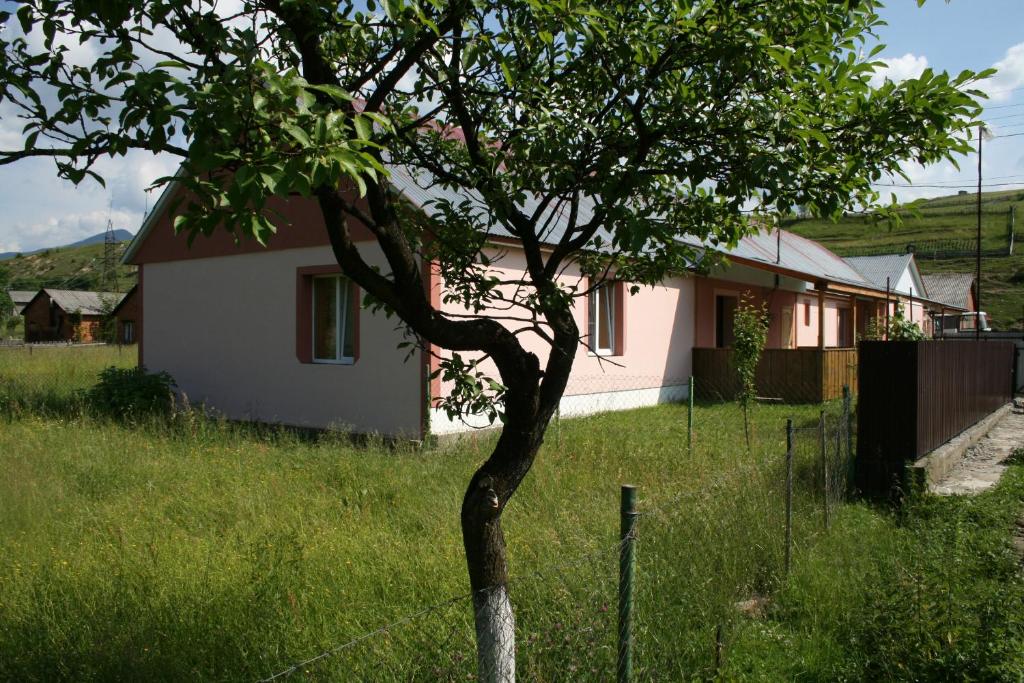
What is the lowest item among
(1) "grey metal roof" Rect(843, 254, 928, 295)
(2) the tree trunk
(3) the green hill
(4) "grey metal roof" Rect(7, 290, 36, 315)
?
(2) the tree trunk

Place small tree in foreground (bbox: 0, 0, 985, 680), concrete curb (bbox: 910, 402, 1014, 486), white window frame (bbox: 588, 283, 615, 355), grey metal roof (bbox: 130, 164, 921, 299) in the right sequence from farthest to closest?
white window frame (bbox: 588, 283, 615, 355)
concrete curb (bbox: 910, 402, 1014, 486)
grey metal roof (bbox: 130, 164, 921, 299)
small tree in foreground (bbox: 0, 0, 985, 680)

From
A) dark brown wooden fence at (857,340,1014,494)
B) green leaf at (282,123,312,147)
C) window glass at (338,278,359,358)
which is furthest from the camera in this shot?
window glass at (338,278,359,358)

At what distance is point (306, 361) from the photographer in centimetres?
1237

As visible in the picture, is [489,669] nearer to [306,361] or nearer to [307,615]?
[307,615]

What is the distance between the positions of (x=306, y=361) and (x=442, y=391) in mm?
3258

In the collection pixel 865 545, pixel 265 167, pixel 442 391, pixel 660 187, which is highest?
pixel 660 187

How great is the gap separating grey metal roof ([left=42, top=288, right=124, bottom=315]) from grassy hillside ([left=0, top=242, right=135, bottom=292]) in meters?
45.6

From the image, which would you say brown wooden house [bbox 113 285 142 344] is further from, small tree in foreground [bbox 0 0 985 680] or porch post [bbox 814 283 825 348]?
small tree in foreground [bbox 0 0 985 680]

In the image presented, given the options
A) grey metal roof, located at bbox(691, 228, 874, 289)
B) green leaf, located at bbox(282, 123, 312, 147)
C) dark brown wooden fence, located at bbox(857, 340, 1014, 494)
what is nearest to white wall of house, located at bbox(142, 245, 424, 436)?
dark brown wooden fence, located at bbox(857, 340, 1014, 494)

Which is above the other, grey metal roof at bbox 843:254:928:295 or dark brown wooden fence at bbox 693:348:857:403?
grey metal roof at bbox 843:254:928:295

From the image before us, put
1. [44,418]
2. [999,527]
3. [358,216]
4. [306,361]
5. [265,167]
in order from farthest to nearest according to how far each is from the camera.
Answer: [306,361] < [44,418] < [999,527] < [358,216] < [265,167]

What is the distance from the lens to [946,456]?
28.7 feet

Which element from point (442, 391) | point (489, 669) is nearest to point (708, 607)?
point (489, 669)

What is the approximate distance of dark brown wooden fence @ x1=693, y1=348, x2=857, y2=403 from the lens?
53.0 ft
